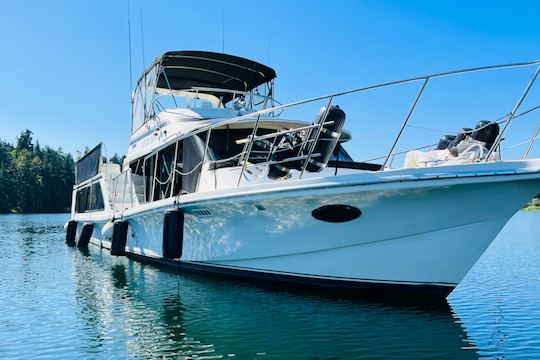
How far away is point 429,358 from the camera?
16.8 feet

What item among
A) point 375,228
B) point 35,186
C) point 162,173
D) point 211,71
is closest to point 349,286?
point 375,228

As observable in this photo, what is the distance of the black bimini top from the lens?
37.2 ft

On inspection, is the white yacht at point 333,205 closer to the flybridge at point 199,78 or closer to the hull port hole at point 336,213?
the hull port hole at point 336,213

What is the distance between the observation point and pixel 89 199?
→ 16.7 meters

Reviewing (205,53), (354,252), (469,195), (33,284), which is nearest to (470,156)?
(469,195)

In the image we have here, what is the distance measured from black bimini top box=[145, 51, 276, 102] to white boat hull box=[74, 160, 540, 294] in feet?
14.9

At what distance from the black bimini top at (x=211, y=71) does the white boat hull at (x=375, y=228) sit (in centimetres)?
454

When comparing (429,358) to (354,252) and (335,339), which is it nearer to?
(335,339)

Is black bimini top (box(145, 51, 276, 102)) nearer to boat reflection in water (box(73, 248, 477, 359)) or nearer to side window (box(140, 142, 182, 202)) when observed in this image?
side window (box(140, 142, 182, 202))

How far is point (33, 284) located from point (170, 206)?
341 cm

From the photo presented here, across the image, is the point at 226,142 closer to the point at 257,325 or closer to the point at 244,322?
the point at 244,322

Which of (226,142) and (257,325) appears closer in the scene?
(257,325)

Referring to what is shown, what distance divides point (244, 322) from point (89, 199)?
1178 centimetres

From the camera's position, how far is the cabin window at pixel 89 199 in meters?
15.1
